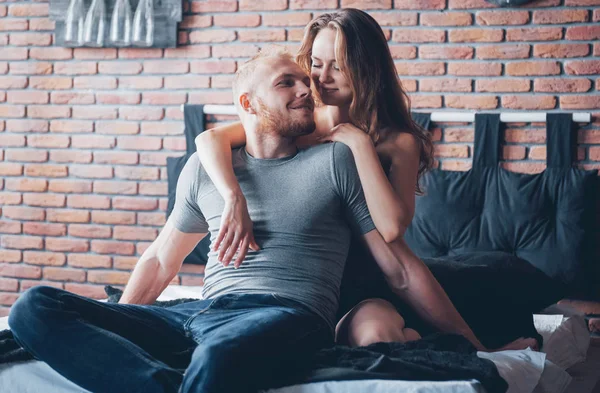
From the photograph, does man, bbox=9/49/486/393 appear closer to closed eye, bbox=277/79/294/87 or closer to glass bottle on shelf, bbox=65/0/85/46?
closed eye, bbox=277/79/294/87

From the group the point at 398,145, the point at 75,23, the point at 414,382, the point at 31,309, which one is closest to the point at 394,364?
the point at 414,382

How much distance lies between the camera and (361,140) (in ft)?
6.23

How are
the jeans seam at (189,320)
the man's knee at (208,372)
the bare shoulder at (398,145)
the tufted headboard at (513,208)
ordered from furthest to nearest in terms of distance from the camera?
the tufted headboard at (513,208) < the bare shoulder at (398,145) < the jeans seam at (189,320) < the man's knee at (208,372)

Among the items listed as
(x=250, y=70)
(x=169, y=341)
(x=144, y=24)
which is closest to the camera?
(x=169, y=341)

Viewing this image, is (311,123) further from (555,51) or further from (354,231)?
(555,51)

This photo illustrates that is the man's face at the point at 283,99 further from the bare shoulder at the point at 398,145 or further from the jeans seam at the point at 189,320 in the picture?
the jeans seam at the point at 189,320

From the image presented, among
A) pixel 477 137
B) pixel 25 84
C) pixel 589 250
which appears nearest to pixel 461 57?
pixel 477 137

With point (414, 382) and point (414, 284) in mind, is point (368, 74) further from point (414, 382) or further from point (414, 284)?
point (414, 382)

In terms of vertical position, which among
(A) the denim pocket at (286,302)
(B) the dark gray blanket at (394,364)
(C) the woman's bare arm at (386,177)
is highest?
(C) the woman's bare arm at (386,177)

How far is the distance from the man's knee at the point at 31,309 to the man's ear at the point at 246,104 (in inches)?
27.5

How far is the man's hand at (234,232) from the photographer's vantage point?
1806mm

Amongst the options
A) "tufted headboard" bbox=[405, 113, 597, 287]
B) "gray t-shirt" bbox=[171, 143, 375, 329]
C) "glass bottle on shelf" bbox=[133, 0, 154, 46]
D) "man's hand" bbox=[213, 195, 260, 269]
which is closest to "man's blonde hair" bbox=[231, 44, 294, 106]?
"gray t-shirt" bbox=[171, 143, 375, 329]

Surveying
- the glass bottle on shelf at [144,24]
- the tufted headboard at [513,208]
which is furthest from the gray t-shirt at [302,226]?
the glass bottle on shelf at [144,24]

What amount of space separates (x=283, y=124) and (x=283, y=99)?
0.21ft
